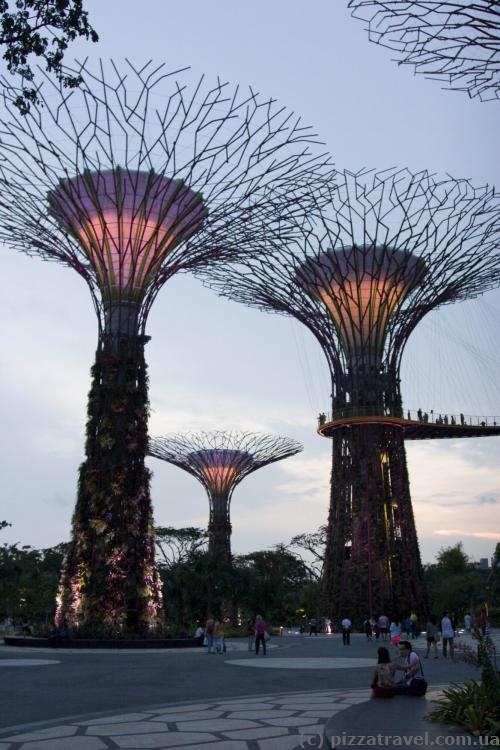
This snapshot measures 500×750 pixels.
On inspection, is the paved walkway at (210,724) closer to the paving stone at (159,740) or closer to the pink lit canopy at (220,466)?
the paving stone at (159,740)

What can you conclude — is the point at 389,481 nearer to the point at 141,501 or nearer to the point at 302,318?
the point at 302,318

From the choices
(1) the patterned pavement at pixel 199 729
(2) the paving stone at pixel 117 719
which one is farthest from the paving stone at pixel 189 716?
(2) the paving stone at pixel 117 719

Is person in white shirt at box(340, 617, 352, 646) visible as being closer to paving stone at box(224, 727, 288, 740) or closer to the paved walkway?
the paved walkway

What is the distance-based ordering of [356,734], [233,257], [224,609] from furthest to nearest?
[224,609], [233,257], [356,734]

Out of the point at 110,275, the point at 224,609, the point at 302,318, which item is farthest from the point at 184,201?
the point at 224,609

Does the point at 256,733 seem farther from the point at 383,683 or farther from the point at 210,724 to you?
the point at 383,683

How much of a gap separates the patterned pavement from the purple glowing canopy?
14.1 m

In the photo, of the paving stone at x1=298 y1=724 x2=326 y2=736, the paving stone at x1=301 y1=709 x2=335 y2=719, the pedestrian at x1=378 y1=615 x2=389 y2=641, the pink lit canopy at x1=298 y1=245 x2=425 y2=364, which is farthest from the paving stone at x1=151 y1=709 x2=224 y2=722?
the pink lit canopy at x1=298 y1=245 x2=425 y2=364

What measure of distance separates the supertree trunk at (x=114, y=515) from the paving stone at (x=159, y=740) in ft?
44.1

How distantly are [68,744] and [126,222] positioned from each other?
16.4 meters

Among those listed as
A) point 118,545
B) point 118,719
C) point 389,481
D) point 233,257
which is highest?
point 233,257

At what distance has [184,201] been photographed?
2267 cm

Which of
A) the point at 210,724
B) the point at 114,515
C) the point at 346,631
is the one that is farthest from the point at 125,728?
the point at 346,631

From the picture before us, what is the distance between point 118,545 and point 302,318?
49.1 ft
